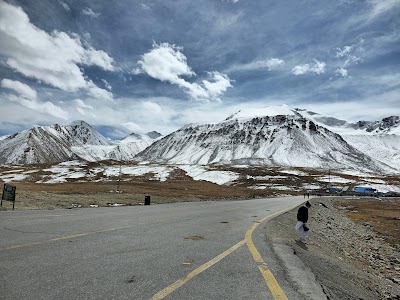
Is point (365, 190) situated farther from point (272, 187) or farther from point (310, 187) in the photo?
point (272, 187)

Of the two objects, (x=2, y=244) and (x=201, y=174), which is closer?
(x=2, y=244)

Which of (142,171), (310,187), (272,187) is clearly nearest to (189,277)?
(272,187)

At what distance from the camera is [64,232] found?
36.0 feet

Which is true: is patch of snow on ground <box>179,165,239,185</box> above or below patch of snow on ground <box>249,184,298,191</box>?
above

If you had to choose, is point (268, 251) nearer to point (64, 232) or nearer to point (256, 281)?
point (256, 281)

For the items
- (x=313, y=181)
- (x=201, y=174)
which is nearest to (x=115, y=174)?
(x=201, y=174)

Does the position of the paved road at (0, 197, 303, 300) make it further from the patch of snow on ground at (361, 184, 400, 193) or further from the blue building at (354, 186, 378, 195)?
the patch of snow on ground at (361, 184, 400, 193)

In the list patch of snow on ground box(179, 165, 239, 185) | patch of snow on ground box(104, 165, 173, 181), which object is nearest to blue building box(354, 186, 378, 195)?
patch of snow on ground box(179, 165, 239, 185)

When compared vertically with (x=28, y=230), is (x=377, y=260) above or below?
below

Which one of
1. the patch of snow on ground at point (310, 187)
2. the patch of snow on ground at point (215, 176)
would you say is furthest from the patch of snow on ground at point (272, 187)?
the patch of snow on ground at point (215, 176)

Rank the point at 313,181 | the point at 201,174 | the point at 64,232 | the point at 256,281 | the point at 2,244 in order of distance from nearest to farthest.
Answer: the point at 256,281, the point at 2,244, the point at 64,232, the point at 313,181, the point at 201,174

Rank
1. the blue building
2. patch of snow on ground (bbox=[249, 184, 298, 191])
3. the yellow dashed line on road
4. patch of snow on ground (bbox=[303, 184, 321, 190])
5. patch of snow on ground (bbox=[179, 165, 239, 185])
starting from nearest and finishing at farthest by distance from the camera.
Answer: the yellow dashed line on road → the blue building → patch of snow on ground (bbox=[249, 184, 298, 191]) → patch of snow on ground (bbox=[303, 184, 321, 190]) → patch of snow on ground (bbox=[179, 165, 239, 185])

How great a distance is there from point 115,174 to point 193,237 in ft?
391

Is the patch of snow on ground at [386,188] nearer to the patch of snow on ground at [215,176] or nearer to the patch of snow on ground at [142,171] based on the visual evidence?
the patch of snow on ground at [215,176]
